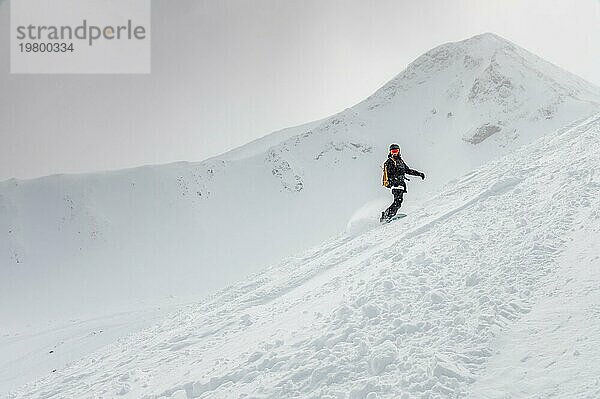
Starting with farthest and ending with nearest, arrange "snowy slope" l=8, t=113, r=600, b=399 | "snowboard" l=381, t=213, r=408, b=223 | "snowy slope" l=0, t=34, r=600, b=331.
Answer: "snowy slope" l=0, t=34, r=600, b=331, "snowboard" l=381, t=213, r=408, b=223, "snowy slope" l=8, t=113, r=600, b=399

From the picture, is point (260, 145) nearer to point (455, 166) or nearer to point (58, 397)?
point (455, 166)

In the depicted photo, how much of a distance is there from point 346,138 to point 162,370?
70.3 metres

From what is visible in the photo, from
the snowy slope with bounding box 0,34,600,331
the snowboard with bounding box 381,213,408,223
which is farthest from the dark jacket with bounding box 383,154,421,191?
the snowy slope with bounding box 0,34,600,331

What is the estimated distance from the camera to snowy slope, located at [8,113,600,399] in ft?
15.5

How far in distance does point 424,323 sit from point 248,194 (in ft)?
197

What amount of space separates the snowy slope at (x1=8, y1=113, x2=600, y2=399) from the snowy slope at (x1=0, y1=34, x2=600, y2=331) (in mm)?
31997

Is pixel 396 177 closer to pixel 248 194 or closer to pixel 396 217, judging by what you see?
pixel 396 217

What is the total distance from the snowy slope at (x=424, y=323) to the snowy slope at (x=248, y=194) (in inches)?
1260

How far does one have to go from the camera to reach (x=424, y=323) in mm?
5707

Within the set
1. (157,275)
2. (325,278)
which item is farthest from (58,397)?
(157,275)

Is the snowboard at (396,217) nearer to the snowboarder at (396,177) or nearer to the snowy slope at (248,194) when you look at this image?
the snowboarder at (396,177)

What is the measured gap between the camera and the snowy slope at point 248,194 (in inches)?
1823

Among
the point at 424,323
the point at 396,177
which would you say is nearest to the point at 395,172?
the point at 396,177

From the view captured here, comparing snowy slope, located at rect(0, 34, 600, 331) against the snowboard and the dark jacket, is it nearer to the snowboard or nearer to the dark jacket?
the snowboard
